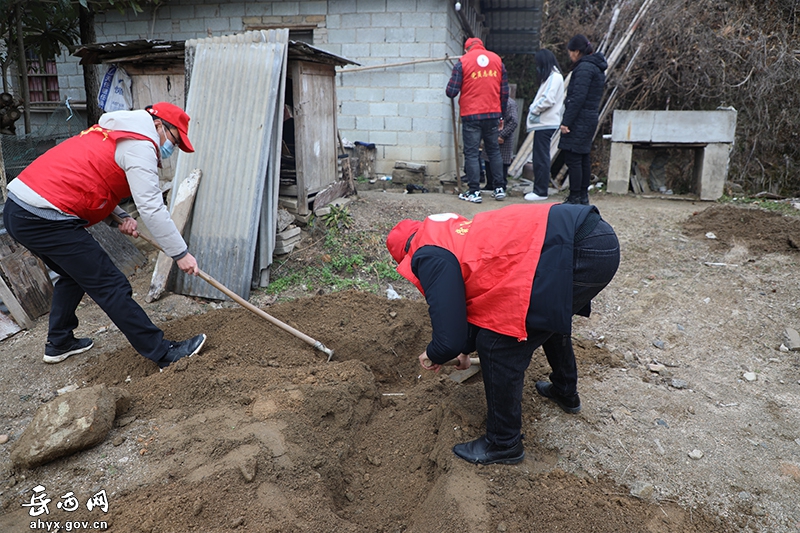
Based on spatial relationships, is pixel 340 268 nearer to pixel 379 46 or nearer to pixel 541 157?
pixel 541 157

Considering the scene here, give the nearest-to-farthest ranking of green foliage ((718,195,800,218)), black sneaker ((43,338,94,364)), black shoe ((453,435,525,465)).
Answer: black shoe ((453,435,525,465))
black sneaker ((43,338,94,364))
green foliage ((718,195,800,218))

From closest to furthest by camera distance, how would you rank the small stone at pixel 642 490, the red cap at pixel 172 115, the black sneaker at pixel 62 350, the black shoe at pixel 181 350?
1. the small stone at pixel 642 490
2. the red cap at pixel 172 115
3. the black shoe at pixel 181 350
4. the black sneaker at pixel 62 350

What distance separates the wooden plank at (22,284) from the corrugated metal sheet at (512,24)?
9805 millimetres

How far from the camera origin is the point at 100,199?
3209 millimetres

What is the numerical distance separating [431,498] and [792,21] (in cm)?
1013

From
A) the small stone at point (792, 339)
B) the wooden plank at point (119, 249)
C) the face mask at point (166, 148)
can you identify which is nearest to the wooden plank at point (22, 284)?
the wooden plank at point (119, 249)

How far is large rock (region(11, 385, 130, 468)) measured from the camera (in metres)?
2.45

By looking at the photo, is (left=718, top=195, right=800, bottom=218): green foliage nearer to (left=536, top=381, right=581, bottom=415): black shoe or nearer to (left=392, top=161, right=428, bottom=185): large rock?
(left=392, top=161, right=428, bottom=185): large rock

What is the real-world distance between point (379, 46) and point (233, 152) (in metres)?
4.69

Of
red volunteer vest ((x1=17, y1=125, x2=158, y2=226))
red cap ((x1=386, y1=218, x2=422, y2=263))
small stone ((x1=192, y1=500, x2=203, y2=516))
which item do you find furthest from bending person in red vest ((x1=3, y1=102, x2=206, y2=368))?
red cap ((x1=386, y1=218, x2=422, y2=263))

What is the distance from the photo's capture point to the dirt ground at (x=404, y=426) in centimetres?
227

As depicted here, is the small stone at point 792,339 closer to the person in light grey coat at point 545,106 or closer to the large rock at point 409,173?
the person in light grey coat at point 545,106

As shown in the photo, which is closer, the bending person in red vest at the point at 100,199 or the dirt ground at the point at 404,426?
the dirt ground at the point at 404,426

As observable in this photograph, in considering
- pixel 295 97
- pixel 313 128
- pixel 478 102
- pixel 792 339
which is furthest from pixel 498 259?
pixel 478 102
